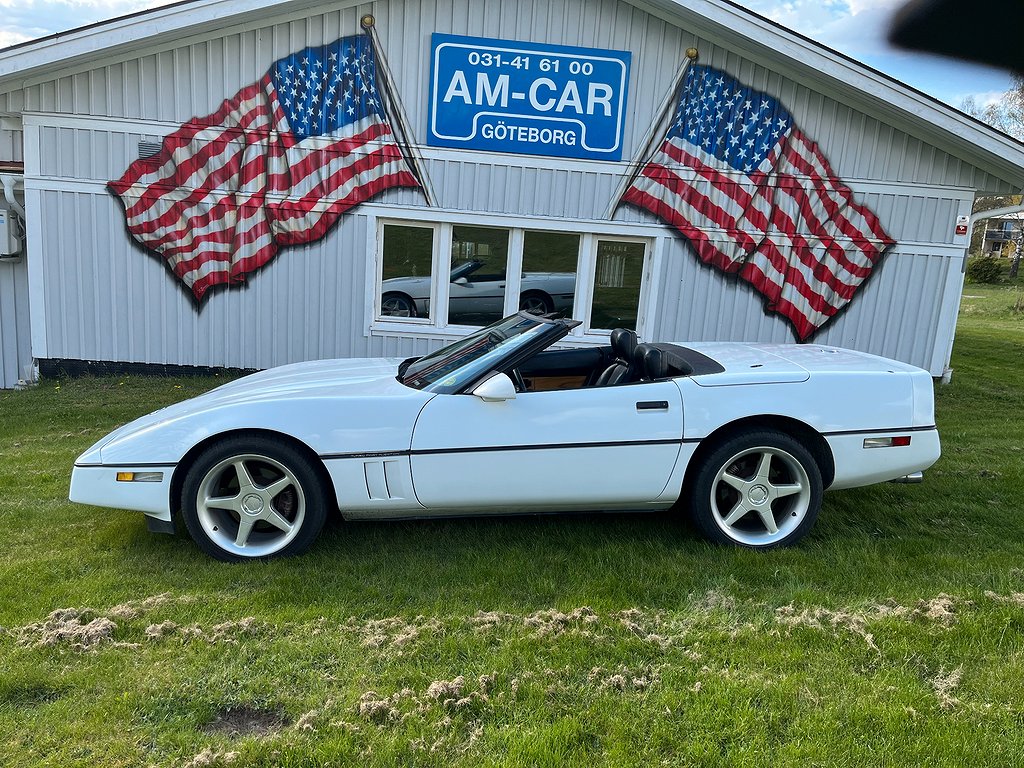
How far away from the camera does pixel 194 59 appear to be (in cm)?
809

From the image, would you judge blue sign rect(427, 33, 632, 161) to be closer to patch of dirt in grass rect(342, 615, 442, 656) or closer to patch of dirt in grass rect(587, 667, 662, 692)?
patch of dirt in grass rect(342, 615, 442, 656)

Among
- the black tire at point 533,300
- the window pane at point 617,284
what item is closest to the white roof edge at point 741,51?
the window pane at point 617,284

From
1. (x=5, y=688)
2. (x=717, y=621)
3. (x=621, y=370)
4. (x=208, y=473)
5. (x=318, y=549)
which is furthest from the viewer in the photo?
(x=621, y=370)

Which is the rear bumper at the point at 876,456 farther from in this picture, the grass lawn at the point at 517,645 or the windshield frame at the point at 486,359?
the windshield frame at the point at 486,359

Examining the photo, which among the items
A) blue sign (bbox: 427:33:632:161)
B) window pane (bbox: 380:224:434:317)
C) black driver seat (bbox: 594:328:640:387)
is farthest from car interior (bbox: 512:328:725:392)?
blue sign (bbox: 427:33:632:161)

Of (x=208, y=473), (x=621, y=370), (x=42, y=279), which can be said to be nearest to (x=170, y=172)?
(x=42, y=279)

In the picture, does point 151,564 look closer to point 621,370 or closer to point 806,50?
point 621,370

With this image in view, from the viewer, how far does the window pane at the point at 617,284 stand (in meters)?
8.99

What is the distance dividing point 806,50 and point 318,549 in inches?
296

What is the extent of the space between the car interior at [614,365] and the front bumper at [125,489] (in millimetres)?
1918

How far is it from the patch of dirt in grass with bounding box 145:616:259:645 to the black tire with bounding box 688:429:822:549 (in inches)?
91.3

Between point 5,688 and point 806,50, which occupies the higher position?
point 806,50

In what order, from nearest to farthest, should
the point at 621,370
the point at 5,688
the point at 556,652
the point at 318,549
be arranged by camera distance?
the point at 5,688 < the point at 556,652 < the point at 318,549 < the point at 621,370

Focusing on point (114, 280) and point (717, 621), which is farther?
point (114, 280)
